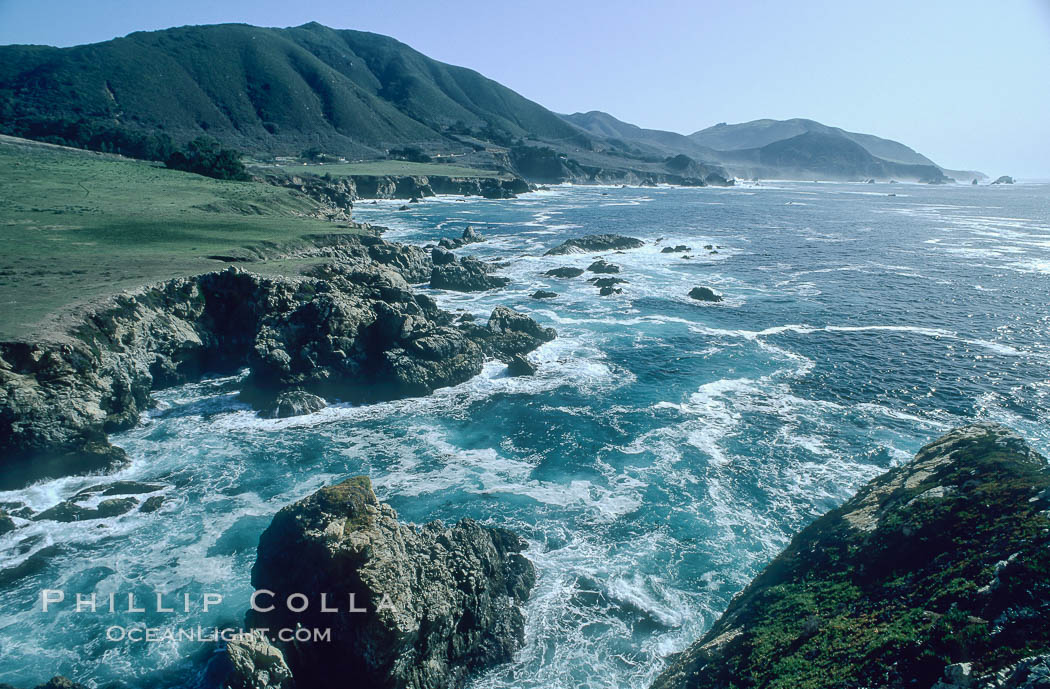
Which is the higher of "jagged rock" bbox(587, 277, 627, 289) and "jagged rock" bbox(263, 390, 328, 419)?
"jagged rock" bbox(587, 277, 627, 289)

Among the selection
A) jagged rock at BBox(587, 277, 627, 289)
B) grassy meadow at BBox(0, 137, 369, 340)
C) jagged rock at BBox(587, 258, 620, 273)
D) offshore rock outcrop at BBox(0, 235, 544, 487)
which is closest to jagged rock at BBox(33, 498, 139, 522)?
offshore rock outcrop at BBox(0, 235, 544, 487)

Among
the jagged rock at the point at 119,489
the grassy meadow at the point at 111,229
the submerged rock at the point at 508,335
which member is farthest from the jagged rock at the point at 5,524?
the submerged rock at the point at 508,335

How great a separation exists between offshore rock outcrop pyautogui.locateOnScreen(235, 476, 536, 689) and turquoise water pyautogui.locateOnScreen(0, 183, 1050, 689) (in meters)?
1.41

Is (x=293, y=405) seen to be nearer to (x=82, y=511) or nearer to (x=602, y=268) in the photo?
(x=82, y=511)

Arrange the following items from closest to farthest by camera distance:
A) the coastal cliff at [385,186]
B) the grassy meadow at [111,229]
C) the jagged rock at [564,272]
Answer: the grassy meadow at [111,229] → the jagged rock at [564,272] → the coastal cliff at [385,186]

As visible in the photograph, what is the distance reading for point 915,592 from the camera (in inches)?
434

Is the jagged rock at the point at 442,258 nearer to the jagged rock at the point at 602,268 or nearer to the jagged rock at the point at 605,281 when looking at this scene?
the jagged rock at the point at 605,281

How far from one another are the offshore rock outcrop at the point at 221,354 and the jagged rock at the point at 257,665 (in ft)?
56.1

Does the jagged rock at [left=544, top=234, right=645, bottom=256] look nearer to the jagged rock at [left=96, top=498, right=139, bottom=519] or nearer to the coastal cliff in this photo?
the coastal cliff

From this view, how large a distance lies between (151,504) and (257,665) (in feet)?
44.2

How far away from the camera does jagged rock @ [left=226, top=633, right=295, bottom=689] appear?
11680 mm

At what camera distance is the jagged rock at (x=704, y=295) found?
5216cm

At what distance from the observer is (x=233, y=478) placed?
24.2m

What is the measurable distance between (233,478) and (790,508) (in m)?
23.5
